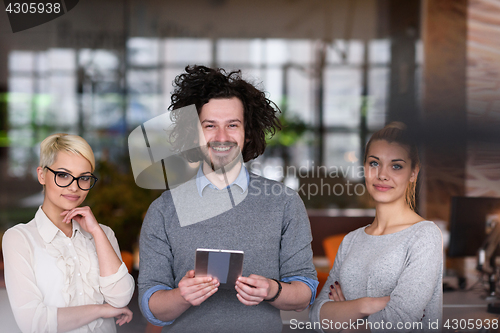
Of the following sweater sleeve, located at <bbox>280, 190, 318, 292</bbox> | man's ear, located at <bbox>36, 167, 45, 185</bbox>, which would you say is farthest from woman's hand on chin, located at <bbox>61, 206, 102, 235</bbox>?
sweater sleeve, located at <bbox>280, 190, 318, 292</bbox>

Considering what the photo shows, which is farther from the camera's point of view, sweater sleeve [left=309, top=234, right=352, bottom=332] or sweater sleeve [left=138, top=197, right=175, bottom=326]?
sweater sleeve [left=309, top=234, right=352, bottom=332]

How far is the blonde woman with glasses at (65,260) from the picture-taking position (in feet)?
4.68

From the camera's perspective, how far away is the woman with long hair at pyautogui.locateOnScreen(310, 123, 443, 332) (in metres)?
1.41

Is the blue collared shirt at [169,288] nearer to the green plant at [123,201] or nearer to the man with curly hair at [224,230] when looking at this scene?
the man with curly hair at [224,230]

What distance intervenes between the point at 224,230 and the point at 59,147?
642 millimetres

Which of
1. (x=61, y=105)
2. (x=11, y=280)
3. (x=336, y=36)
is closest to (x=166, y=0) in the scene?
(x=61, y=105)

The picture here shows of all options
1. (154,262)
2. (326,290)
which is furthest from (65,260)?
(326,290)

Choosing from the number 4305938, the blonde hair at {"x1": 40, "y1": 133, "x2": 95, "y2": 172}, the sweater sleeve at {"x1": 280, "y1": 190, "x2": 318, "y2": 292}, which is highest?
the number 4305938

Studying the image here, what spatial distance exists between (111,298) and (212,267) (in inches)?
17.2

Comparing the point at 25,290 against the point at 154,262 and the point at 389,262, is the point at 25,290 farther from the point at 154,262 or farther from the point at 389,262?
the point at 389,262

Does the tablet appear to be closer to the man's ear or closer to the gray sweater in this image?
the gray sweater

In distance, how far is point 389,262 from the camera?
1.44 m

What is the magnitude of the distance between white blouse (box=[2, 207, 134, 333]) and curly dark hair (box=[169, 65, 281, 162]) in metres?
0.51

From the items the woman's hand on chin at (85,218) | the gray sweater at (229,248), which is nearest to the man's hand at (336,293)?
the gray sweater at (229,248)
